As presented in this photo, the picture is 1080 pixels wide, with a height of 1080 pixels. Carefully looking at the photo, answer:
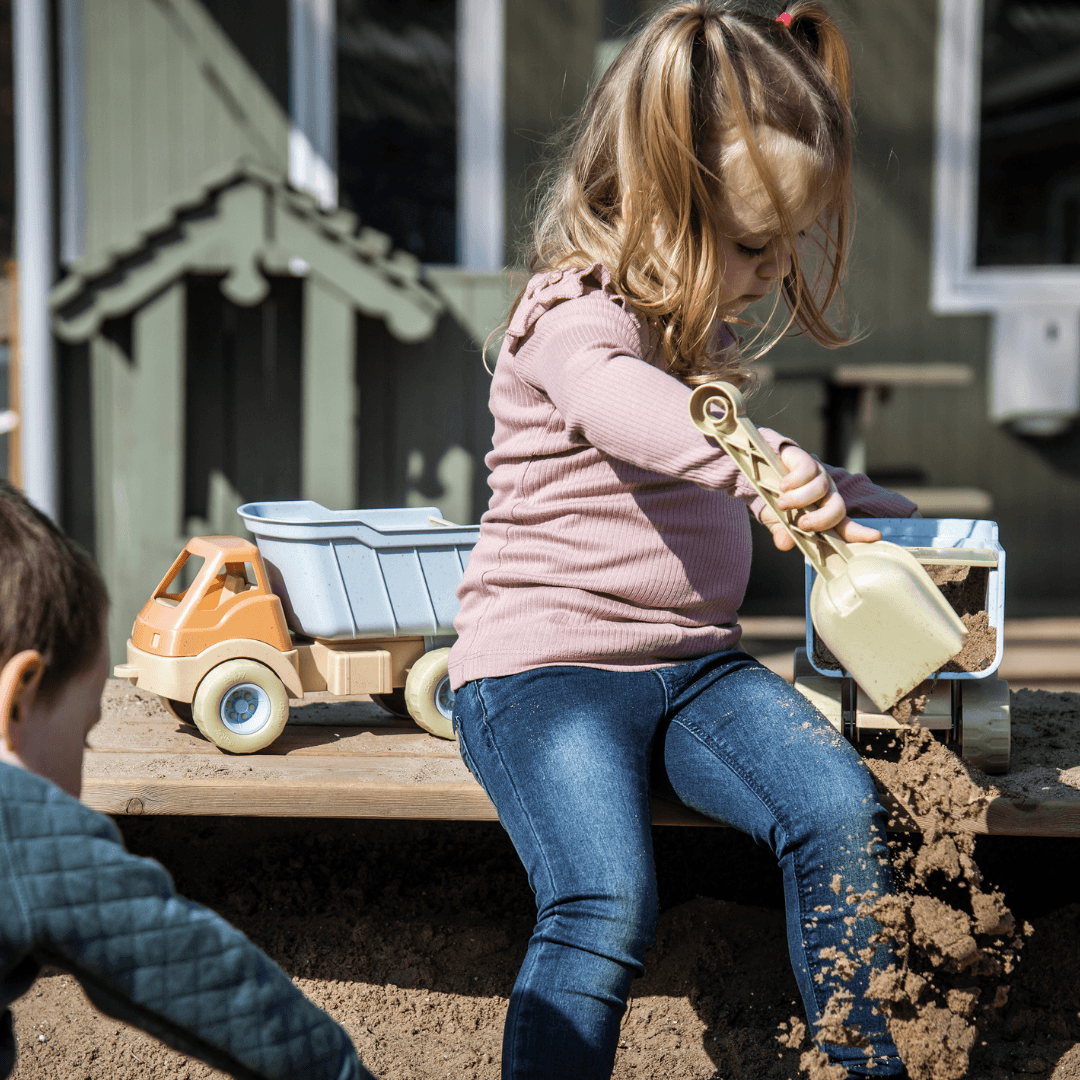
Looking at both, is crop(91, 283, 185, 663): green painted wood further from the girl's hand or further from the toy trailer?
the girl's hand

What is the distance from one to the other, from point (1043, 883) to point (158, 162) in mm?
3528

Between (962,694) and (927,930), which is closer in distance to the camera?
(927,930)

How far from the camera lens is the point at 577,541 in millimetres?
1621

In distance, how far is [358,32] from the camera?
4.34 metres

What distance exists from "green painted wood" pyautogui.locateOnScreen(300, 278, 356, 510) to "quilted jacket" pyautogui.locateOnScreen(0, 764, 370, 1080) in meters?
2.74

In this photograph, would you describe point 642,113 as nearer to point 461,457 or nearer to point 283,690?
point 283,690

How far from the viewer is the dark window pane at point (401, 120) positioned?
434cm

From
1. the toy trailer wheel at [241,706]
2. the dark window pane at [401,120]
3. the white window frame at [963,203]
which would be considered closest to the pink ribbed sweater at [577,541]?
the toy trailer wheel at [241,706]

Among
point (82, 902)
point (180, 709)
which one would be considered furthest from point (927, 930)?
point (180, 709)

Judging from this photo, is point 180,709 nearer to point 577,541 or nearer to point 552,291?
point 577,541

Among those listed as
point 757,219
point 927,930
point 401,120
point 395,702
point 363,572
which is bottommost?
point 927,930

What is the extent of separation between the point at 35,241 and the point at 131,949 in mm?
A: 3406

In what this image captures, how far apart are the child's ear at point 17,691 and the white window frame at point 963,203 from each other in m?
4.23

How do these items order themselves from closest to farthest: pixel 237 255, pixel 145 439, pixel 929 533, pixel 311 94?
pixel 929 533, pixel 237 255, pixel 145 439, pixel 311 94
